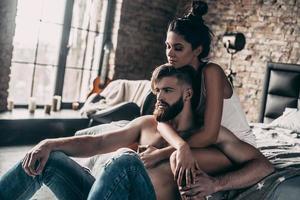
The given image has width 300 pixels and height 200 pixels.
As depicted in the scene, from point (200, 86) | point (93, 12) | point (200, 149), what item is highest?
point (93, 12)

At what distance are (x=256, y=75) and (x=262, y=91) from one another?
41 cm

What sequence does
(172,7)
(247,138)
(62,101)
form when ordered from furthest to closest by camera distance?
1. (172,7)
2. (62,101)
3. (247,138)

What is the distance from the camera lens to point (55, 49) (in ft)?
19.7

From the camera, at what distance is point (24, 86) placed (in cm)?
579

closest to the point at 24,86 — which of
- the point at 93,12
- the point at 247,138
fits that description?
the point at 93,12

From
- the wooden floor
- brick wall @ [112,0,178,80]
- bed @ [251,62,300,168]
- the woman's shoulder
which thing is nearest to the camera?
the woman's shoulder

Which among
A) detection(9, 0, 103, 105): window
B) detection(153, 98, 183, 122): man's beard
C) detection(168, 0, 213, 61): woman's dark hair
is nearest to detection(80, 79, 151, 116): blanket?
detection(9, 0, 103, 105): window

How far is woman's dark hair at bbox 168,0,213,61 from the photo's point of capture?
245cm

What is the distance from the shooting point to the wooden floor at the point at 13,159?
335 cm

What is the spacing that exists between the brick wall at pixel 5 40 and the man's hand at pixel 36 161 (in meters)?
3.53

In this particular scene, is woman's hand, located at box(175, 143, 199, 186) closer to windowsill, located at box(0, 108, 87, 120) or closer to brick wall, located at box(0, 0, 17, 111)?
windowsill, located at box(0, 108, 87, 120)

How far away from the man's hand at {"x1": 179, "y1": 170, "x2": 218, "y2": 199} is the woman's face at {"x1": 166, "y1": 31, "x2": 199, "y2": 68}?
70 cm

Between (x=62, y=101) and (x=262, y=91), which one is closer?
(x=262, y=91)

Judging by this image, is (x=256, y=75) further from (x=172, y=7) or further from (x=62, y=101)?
(x=62, y=101)
